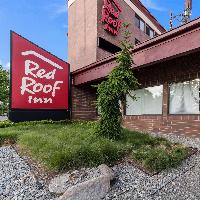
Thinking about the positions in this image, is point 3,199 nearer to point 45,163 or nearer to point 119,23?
point 45,163

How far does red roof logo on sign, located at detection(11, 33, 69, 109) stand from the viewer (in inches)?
469

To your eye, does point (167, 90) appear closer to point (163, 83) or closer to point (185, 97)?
point (163, 83)

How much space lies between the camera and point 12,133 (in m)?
10.1

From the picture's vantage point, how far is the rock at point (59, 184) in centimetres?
552

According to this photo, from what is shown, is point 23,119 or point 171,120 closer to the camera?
point 171,120

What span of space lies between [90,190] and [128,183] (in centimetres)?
99

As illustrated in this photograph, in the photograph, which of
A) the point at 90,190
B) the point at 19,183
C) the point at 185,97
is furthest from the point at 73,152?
the point at 185,97

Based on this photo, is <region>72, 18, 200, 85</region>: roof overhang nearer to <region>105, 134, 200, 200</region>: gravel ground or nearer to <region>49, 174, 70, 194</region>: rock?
<region>105, 134, 200, 200</region>: gravel ground

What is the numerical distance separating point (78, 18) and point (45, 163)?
20.5 m

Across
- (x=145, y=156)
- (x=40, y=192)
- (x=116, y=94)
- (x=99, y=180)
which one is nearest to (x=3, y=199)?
(x=40, y=192)

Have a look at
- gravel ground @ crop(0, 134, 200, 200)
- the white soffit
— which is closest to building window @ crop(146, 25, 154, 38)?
the white soffit

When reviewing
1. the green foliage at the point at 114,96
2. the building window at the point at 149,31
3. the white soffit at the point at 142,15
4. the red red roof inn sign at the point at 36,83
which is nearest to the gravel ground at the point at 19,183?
the green foliage at the point at 114,96

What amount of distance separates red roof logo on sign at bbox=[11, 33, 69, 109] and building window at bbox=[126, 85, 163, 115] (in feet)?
12.6

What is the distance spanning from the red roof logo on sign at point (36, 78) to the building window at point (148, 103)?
383cm
